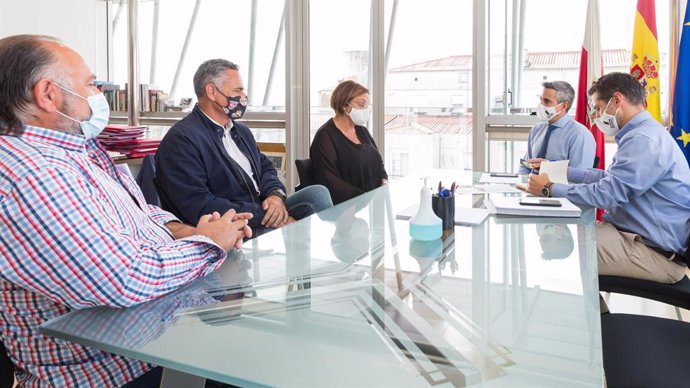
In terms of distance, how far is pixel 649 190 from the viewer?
8.00 ft

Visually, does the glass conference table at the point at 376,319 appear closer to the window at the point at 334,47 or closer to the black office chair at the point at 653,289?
the black office chair at the point at 653,289

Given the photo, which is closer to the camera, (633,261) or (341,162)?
(633,261)

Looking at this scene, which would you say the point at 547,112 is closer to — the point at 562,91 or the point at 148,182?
the point at 562,91

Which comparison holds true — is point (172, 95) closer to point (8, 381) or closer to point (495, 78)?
point (495, 78)

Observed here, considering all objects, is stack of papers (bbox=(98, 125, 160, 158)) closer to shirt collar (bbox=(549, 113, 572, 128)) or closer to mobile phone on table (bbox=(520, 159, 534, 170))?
mobile phone on table (bbox=(520, 159, 534, 170))

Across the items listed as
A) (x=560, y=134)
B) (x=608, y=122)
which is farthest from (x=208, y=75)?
(x=560, y=134)

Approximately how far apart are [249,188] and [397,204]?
2.84 feet

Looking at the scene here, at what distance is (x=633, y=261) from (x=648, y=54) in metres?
2.51

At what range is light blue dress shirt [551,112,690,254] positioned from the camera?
2.37 metres

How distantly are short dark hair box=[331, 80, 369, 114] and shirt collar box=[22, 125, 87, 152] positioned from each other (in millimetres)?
2562

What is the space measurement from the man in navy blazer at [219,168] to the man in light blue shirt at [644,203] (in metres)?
1.37

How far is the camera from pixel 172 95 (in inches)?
257

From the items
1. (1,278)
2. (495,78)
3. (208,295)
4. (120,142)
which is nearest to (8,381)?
(1,278)

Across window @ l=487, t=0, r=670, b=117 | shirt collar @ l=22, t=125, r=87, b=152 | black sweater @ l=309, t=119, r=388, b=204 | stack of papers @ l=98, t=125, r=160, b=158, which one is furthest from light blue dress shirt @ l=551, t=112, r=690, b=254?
window @ l=487, t=0, r=670, b=117
